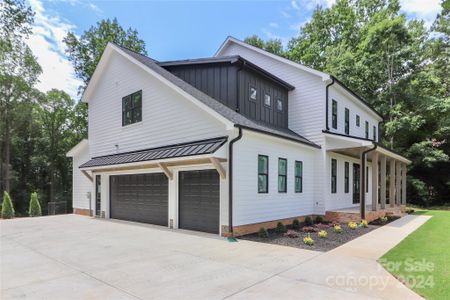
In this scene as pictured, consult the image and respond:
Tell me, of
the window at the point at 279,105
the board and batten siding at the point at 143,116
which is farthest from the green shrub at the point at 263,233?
the window at the point at 279,105

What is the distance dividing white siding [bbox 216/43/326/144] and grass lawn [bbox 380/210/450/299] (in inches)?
236

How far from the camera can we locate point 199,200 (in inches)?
403

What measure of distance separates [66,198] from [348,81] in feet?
110

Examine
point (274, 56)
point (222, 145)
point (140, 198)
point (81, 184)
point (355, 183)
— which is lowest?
point (140, 198)

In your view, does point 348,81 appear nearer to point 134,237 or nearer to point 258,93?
point 258,93

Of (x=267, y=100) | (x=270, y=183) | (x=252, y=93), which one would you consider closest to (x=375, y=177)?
(x=270, y=183)

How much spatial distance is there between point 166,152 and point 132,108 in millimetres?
4347

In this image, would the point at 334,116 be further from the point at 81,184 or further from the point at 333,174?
the point at 81,184

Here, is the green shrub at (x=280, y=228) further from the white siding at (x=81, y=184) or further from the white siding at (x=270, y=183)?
the white siding at (x=81, y=184)

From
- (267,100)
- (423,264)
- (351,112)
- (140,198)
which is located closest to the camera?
(423,264)

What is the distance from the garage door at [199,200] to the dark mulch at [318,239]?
1.34 m

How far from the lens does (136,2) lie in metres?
12.1

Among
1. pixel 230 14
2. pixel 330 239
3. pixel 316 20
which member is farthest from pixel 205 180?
pixel 316 20

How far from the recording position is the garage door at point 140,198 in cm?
1177
